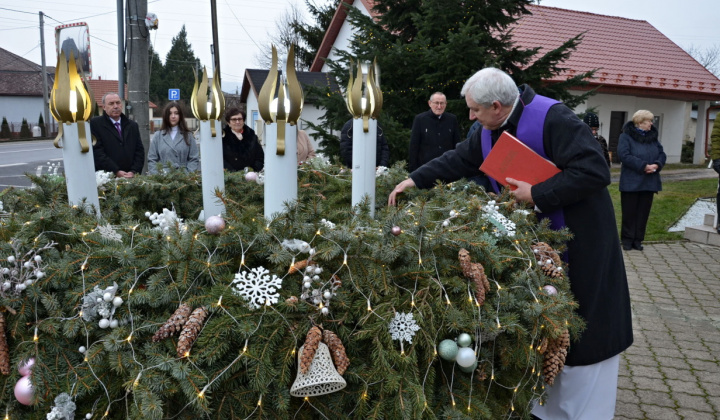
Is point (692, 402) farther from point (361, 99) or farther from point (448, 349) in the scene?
point (361, 99)

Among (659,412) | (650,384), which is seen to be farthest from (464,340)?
(650,384)

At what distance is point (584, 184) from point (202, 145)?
147cm

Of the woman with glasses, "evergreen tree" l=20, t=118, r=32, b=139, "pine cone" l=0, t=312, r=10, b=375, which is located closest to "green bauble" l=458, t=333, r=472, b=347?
"pine cone" l=0, t=312, r=10, b=375

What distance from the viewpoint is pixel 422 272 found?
179cm

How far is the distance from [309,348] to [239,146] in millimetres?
3906

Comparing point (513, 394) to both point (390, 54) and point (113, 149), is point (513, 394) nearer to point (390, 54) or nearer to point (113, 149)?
Answer: point (113, 149)

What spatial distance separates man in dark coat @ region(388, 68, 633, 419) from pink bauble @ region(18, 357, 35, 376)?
181cm

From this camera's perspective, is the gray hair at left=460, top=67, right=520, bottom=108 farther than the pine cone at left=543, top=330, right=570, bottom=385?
Yes

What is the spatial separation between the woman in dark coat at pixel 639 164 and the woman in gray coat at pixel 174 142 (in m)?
5.28

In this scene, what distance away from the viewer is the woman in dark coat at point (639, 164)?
24.1 ft

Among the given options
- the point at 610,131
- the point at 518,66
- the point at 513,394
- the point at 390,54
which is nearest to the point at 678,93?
the point at 610,131

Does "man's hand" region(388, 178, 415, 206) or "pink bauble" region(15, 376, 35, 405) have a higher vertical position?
"man's hand" region(388, 178, 415, 206)

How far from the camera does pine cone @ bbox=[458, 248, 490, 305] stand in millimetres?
1804

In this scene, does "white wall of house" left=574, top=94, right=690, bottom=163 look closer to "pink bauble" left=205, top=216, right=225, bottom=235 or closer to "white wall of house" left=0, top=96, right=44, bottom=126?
"pink bauble" left=205, top=216, right=225, bottom=235
